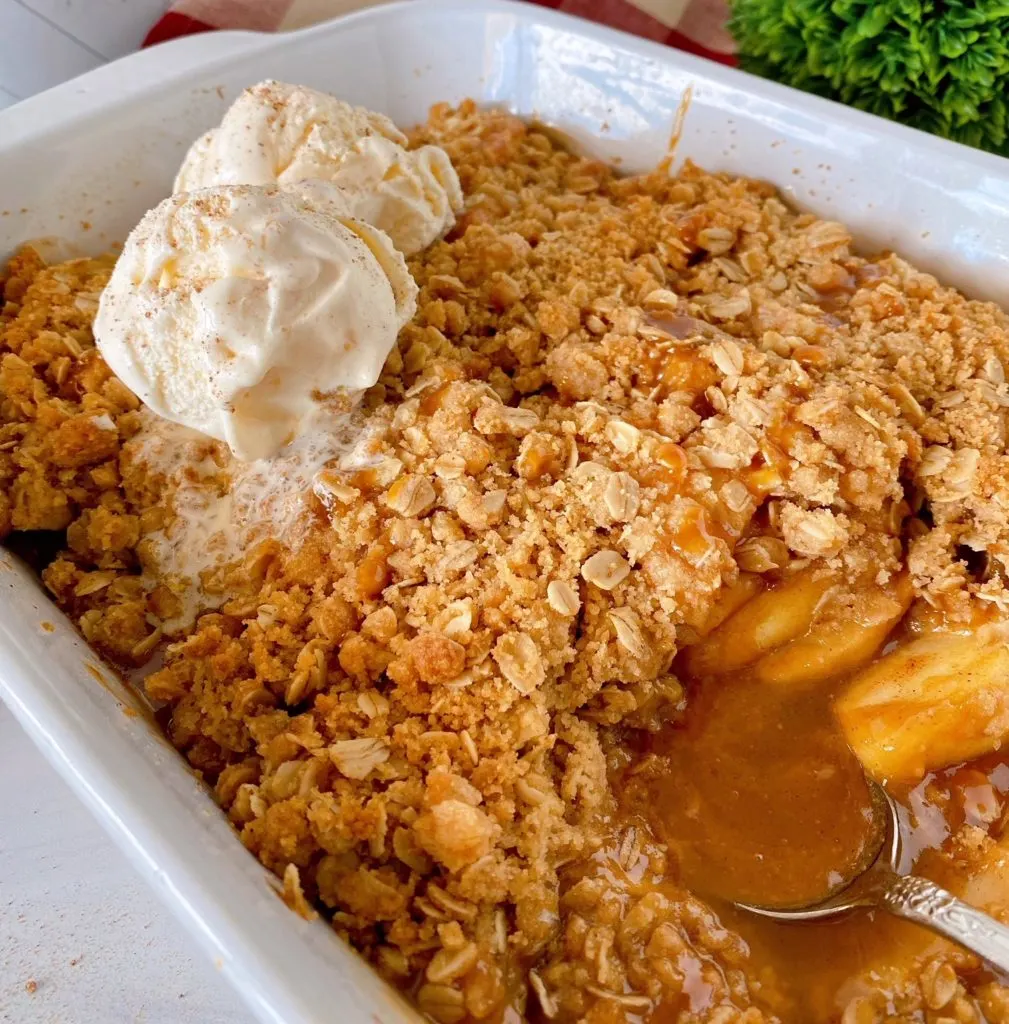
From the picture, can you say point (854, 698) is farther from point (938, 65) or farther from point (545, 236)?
point (938, 65)

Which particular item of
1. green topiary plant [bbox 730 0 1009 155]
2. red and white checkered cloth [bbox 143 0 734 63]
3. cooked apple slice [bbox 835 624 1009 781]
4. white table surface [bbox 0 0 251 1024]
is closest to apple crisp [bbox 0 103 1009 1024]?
cooked apple slice [bbox 835 624 1009 781]

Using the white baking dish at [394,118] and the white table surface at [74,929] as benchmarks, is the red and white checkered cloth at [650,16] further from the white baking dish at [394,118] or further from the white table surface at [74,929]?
the white table surface at [74,929]

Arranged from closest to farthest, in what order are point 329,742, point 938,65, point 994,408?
1. point 329,742
2. point 994,408
3. point 938,65

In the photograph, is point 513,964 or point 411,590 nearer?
point 513,964

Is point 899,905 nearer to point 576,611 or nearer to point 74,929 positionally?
point 576,611

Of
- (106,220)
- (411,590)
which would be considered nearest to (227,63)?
(106,220)

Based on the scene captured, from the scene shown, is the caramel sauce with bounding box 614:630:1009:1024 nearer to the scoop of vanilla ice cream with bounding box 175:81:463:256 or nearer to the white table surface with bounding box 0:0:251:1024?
the white table surface with bounding box 0:0:251:1024
